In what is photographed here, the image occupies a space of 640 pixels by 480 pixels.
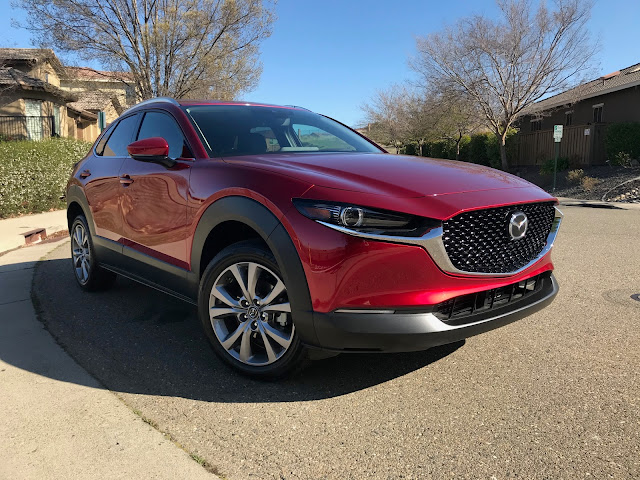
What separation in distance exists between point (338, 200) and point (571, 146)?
80.4 feet

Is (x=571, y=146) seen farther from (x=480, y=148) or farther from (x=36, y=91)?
(x=36, y=91)

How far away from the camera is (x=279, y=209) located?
109 inches

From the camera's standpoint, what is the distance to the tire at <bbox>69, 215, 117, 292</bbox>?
5043mm

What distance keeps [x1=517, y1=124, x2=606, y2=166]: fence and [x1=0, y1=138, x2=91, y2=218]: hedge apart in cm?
1992

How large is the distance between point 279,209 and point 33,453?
163 centimetres

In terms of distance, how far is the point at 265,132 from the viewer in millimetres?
4016

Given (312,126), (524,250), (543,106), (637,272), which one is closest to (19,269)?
(312,126)

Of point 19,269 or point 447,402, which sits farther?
point 19,269

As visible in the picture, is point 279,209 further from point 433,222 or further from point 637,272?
point 637,272

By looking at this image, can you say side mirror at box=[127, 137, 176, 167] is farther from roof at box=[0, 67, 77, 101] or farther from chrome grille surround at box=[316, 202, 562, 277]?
roof at box=[0, 67, 77, 101]

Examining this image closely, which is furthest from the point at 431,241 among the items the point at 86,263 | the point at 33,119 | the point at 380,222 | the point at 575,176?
the point at 33,119


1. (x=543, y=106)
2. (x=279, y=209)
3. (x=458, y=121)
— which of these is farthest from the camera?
(x=458, y=121)

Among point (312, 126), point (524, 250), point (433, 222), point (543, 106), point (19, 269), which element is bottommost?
point (19, 269)

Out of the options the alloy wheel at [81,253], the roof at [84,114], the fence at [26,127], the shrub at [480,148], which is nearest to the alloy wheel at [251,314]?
the alloy wheel at [81,253]
